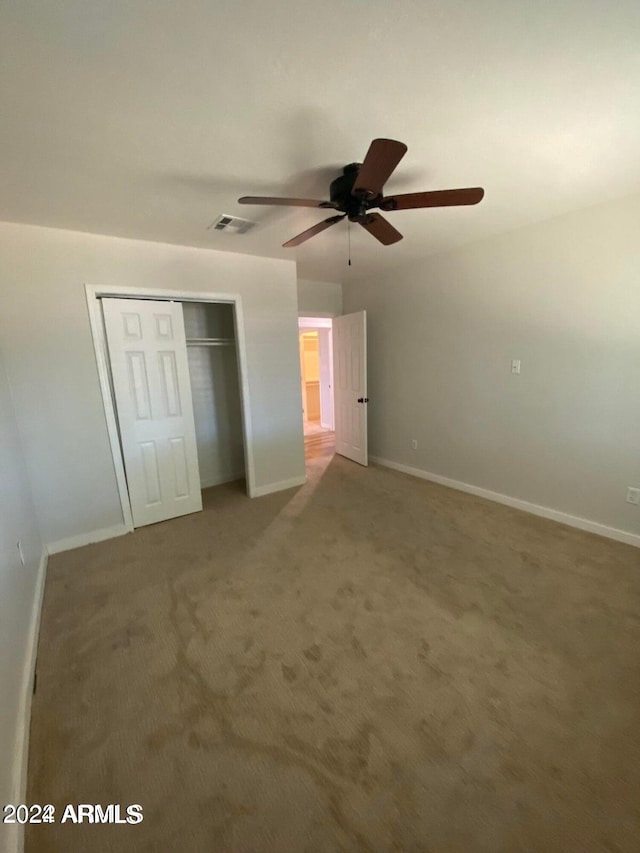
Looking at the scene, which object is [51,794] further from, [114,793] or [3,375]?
[3,375]

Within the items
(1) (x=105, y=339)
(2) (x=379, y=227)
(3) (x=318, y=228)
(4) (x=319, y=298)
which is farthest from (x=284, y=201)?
(4) (x=319, y=298)

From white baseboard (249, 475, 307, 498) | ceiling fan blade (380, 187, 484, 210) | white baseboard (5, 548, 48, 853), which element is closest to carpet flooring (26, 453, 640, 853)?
white baseboard (5, 548, 48, 853)

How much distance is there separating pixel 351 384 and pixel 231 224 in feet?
8.17

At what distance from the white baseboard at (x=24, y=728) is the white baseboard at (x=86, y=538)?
0.76m

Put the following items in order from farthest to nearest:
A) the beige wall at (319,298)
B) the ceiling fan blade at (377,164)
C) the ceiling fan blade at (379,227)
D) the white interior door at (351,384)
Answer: the beige wall at (319,298) → the white interior door at (351,384) → the ceiling fan blade at (379,227) → the ceiling fan blade at (377,164)

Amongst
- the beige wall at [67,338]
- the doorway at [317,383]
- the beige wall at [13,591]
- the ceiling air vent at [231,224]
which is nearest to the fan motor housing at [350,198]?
the ceiling air vent at [231,224]

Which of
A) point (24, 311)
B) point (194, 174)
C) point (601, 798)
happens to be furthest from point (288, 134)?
point (601, 798)

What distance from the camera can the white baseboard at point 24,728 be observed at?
1031 millimetres

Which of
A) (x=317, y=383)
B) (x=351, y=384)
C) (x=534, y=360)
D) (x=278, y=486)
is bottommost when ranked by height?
(x=278, y=486)

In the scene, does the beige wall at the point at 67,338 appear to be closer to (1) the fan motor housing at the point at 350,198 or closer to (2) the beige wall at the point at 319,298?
(2) the beige wall at the point at 319,298

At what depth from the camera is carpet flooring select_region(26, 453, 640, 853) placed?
1079 mm

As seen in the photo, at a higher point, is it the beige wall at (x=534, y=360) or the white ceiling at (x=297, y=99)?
the white ceiling at (x=297, y=99)

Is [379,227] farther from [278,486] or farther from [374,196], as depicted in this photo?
[278,486]

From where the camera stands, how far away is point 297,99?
54.1 inches
